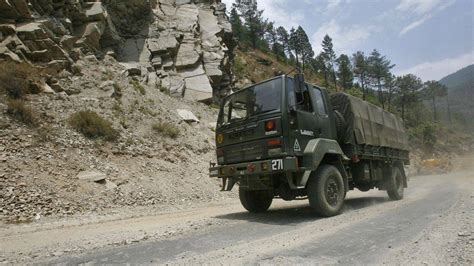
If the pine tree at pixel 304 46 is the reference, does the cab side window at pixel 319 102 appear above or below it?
below

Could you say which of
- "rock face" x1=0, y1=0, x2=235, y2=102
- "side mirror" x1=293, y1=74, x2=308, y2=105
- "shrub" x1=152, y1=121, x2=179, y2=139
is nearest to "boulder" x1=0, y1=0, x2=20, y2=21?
"rock face" x1=0, y1=0, x2=235, y2=102

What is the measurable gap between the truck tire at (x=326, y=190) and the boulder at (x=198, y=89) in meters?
18.2

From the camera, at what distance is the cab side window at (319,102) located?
807cm

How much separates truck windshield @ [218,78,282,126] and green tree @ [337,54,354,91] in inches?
2730

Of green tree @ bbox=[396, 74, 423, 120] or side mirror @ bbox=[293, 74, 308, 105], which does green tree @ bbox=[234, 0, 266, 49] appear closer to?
green tree @ bbox=[396, 74, 423, 120]

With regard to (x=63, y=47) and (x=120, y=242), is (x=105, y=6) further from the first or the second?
(x=120, y=242)

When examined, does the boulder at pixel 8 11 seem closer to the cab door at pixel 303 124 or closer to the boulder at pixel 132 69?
the boulder at pixel 132 69

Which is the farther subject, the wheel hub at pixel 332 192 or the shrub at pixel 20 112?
the shrub at pixel 20 112

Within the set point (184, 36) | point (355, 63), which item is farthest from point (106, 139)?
point (355, 63)

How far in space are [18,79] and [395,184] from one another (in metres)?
15.7

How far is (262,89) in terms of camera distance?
25.2ft

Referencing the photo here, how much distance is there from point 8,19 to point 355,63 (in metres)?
70.8

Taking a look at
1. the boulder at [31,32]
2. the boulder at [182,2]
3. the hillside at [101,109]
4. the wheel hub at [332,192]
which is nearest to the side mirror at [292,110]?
the wheel hub at [332,192]

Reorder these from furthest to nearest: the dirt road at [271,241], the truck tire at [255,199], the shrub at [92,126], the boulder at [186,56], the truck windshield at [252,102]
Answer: the boulder at [186,56] → the shrub at [92,126] → the truck tire at [255,199] → the truck windshield at [252,102] → the dirt road at [271,241]
